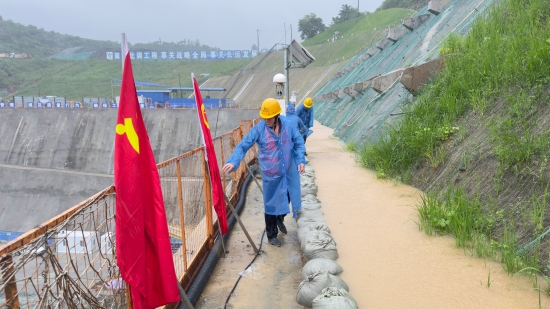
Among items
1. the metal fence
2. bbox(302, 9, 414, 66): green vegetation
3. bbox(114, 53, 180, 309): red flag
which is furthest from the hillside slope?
bbox(302, 9, 414, 66): green vegetation

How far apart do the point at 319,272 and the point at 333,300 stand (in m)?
0.49

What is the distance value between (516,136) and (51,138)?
1296 inches

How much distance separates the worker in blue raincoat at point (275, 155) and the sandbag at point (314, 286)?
119 centimetres

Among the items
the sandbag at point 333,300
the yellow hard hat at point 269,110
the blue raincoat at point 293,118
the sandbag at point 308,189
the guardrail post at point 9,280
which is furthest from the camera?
the blue raincoat at point 293,118

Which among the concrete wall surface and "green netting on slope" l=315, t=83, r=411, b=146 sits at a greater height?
"green netting on slope" l=315, t=83, r=411, b=146

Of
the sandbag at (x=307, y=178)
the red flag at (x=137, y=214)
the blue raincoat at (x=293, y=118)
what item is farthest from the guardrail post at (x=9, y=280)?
the blue raincoat at (x=293, y=118)

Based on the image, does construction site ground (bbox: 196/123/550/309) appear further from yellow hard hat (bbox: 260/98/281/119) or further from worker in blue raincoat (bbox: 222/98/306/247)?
yellow hard hat (bbox: 260/98/281/119)

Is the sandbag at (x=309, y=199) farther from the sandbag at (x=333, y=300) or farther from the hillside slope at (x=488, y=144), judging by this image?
the sandbag at (x=333, y=300)

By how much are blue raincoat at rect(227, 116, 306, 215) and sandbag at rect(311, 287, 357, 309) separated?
1470 millimetres

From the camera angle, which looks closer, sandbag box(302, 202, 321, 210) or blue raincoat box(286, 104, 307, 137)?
sandbag box(302, 202, 321, 210)

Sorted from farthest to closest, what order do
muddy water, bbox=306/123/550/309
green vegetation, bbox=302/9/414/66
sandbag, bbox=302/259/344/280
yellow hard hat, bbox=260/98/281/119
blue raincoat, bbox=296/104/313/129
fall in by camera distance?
green vegetation, bbox=302/9/414/66 < blue raincoat, bbox=296/104/313/129 < yellow hard hat, bbox=260/98/281/119 < sandbag, bbox=302/259/344/280 < muddy water, bbox=306/123/550/309

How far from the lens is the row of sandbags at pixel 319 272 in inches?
107

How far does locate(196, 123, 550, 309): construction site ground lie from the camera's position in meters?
2.95

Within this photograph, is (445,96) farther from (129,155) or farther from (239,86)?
(239,86)
